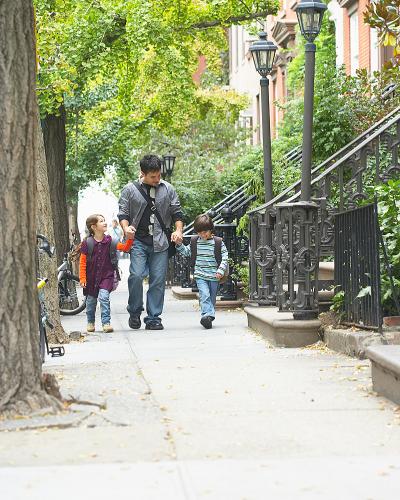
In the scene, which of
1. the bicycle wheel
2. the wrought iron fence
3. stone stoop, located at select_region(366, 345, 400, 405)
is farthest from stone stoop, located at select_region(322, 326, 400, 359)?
the bicycle wheel

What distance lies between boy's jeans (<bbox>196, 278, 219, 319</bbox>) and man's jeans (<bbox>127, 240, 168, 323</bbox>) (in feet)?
1.67

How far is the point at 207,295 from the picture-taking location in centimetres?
1391

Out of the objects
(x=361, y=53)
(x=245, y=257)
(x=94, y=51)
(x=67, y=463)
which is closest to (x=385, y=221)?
(x=67, y=463)

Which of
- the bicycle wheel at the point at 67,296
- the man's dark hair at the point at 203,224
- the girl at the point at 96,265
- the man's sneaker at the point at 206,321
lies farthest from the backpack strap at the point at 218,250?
the bicycle wheel at the point at 67,296

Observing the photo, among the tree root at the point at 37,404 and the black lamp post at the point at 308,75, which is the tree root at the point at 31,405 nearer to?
the tree root at the point at 37,404

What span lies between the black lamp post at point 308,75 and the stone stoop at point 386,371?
3.79 m

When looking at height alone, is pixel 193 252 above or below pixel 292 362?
above

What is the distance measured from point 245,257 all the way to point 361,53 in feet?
27.7

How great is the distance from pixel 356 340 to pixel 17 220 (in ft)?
12.2

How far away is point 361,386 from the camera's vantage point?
830cm

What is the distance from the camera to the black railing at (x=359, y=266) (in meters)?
9.64

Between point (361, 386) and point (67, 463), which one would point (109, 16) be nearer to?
point (361, 386)

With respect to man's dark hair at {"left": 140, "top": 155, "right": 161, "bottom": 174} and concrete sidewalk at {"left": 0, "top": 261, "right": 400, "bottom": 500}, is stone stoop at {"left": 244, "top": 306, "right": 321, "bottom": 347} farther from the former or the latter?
man's dark hair at {"left": 140, "top": 155, "right": 161, "bottom": 174}

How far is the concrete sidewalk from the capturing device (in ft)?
17.4
